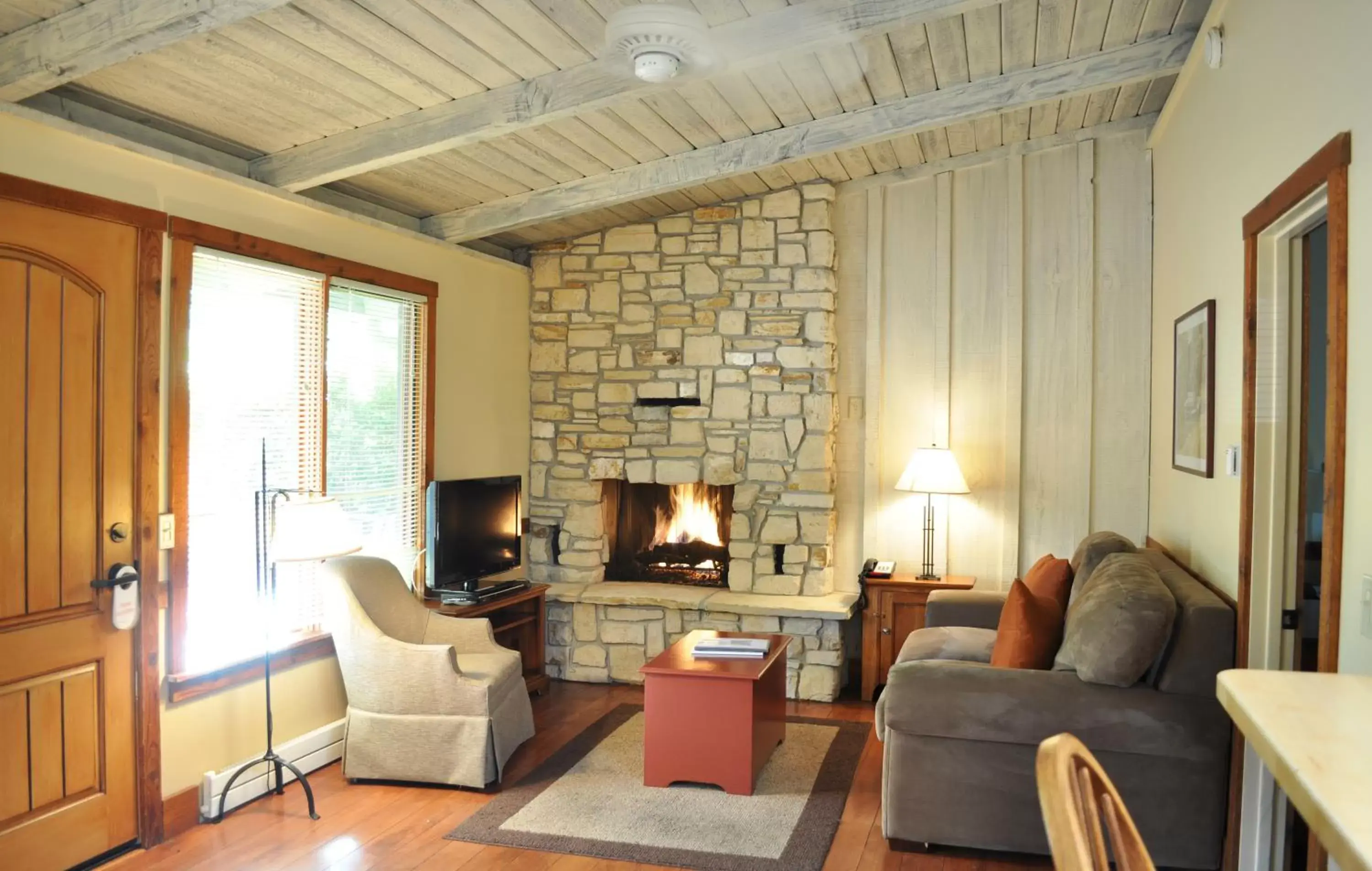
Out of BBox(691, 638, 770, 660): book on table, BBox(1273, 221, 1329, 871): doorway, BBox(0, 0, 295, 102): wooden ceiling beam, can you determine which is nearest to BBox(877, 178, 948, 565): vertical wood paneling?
BBox(691, 638, 770, 660): book on table

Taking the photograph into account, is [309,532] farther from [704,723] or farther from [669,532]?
[669,532]

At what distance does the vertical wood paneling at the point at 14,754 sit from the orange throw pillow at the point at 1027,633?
3221 millimetres

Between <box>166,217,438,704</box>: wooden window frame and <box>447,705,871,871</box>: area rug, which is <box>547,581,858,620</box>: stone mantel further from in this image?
<box>166,217,438,704</box>: wooden window frame

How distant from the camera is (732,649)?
13.9 ft

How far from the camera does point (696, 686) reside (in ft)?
12.9

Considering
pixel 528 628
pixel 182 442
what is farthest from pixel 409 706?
pixel 528 628

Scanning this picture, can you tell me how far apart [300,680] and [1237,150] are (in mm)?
4134

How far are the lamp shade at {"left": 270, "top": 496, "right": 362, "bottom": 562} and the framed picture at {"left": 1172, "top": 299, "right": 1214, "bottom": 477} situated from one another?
3294 millimetres

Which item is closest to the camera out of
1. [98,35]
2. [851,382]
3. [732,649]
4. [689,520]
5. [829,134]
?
[98,35]

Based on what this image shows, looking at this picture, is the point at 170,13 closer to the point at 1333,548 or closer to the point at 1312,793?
the point at 1312,793

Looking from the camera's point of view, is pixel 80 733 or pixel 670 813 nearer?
pixel 80 733

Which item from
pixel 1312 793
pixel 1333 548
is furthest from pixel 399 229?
pixel 1312 793

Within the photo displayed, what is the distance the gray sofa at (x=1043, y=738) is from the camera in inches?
125

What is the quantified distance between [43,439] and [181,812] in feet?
4.78
